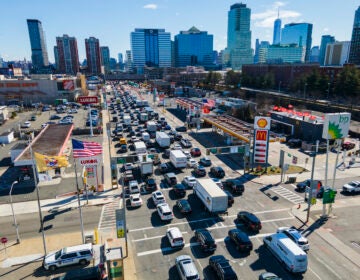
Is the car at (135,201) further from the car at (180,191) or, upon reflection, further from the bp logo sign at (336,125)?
the bp logo sign at (336,125)

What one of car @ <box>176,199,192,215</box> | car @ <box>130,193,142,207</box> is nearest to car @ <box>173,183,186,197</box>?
car @ <box>176,199,192,215</box>

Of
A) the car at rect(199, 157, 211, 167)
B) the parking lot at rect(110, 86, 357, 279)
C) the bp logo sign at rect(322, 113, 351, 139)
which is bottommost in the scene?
the parking lot at rect(110, 86, 357, 279)

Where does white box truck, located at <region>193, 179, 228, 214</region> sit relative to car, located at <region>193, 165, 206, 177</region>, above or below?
above

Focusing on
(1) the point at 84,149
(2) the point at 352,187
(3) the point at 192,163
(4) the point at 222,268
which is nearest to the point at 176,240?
(4) the point at 222,268

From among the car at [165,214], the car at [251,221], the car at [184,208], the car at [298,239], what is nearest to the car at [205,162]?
the car at [184,208]

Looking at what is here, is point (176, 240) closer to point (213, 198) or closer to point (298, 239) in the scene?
point (213, 198)

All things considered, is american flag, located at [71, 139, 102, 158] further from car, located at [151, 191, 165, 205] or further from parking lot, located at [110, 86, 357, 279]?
car, located at [151, 191, 165, 205]

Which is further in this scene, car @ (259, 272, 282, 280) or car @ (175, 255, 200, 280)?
car @ (175, 255, 200, 280)
